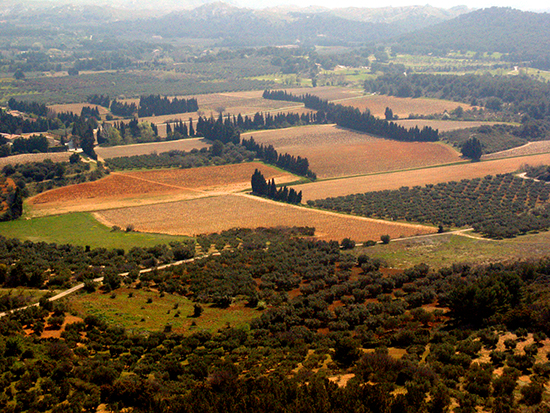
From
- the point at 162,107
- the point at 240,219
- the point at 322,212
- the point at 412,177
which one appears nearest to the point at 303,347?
the point at 240,219

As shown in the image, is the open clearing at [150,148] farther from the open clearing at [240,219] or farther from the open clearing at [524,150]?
the open clearing at [524,150]

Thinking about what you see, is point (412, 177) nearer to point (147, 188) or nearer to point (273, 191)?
point (273, 191)

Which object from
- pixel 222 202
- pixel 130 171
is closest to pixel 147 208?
pixel 222 202

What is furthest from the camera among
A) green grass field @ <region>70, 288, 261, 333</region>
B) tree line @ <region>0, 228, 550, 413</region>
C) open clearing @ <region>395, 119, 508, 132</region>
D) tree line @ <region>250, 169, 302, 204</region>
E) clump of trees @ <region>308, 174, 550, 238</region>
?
open clearing @ <region>395, 119, 508, 132</region>

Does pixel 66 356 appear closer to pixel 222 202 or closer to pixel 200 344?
pixel 200 344

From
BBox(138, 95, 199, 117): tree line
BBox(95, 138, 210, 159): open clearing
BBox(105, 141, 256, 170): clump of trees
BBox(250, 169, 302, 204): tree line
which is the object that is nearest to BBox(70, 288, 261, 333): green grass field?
BBox(250, 169, 302, 204): tree line

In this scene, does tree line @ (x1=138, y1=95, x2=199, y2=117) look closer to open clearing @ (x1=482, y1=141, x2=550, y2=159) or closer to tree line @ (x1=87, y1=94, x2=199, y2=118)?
tree line @ (x1=87, y1=94, x2=199, y2=118)
